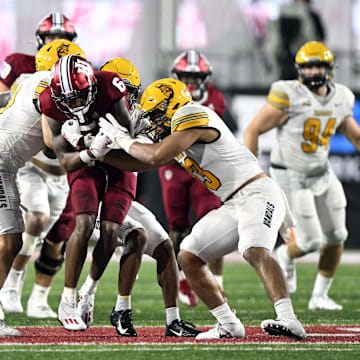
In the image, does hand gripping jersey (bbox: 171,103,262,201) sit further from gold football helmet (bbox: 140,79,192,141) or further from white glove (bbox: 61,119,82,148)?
white glove (bbox: 61,119,82,148)

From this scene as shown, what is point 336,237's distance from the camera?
6.55m

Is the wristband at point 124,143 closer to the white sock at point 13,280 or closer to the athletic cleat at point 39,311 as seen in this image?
the athletic cleat at point 39,311

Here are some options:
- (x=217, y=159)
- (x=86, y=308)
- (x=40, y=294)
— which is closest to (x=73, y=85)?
(x=217, y=159)

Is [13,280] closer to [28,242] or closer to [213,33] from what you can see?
[28,242]

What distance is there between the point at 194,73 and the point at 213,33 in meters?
7.29

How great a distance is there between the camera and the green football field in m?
4.10

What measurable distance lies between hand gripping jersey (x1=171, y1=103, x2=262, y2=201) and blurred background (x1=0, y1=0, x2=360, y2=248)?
24.4ft

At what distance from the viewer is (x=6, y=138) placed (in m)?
5.00

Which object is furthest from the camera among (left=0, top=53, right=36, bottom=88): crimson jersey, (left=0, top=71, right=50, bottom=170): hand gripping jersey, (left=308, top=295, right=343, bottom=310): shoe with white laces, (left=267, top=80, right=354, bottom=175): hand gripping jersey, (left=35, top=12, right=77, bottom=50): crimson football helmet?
(left=267, top=80, right=354, bottom=175): hand gripping jersey

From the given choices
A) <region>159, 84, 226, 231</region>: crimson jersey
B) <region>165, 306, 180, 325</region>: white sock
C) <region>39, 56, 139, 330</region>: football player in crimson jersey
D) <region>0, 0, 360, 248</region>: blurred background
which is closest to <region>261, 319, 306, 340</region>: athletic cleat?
<region>165, 306, 180, 325</region>: white sock

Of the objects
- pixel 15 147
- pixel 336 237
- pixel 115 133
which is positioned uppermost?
pixel 115 133

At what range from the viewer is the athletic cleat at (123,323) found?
4.71 meters

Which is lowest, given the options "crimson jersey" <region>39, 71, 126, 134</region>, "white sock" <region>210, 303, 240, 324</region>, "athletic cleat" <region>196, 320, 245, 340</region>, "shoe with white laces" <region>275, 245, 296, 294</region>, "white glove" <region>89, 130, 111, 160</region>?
"shoe with white laces" <region>275, 245, 296, 294</region>

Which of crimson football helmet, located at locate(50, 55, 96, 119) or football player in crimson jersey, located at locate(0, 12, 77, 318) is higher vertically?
crimson football helmet, located at locate(50, 55, 96, 119)
